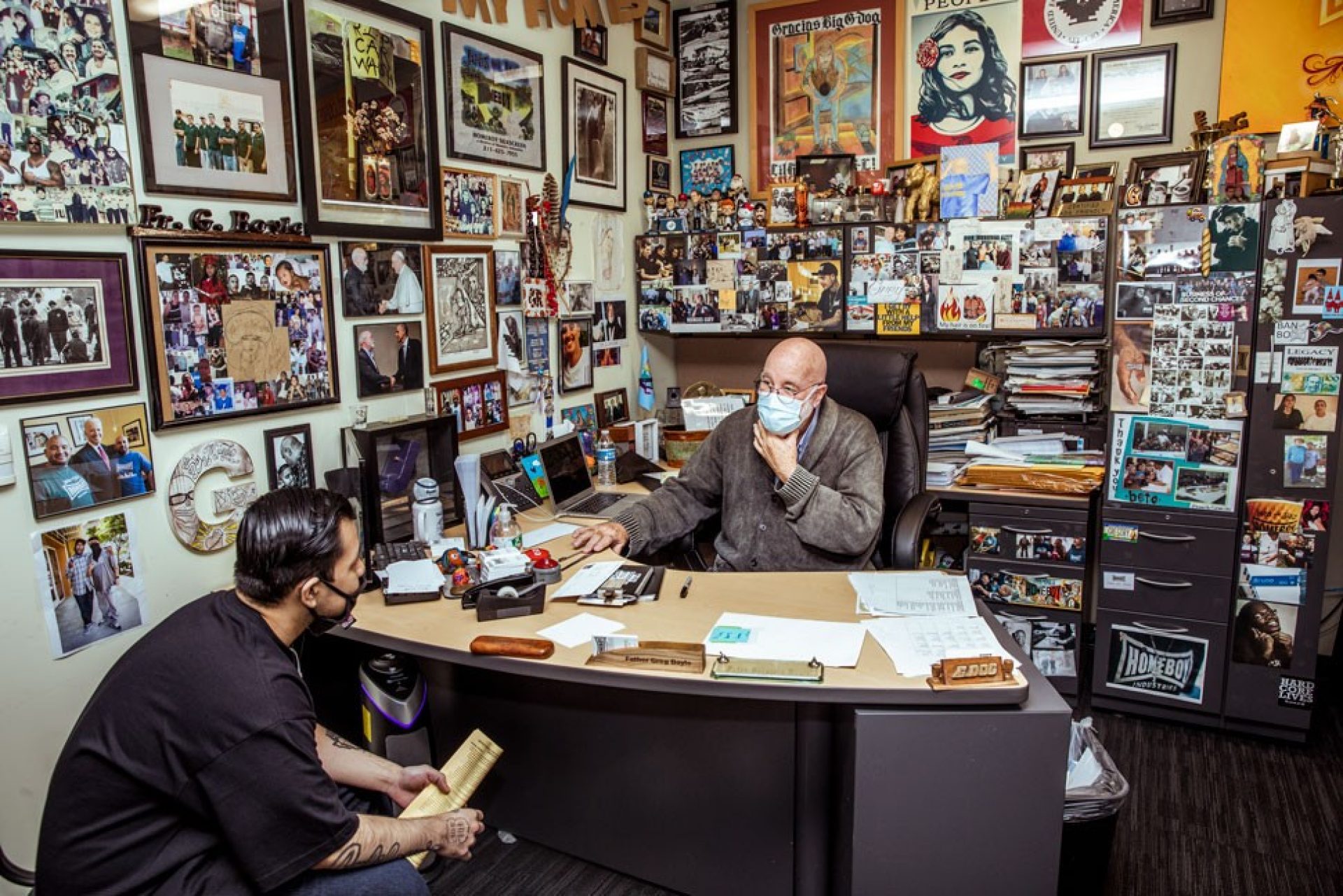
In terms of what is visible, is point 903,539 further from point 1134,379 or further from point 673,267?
point 673,267

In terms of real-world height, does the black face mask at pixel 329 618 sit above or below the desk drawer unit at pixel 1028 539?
above

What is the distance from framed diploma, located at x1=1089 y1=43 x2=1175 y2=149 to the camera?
320 centimetres

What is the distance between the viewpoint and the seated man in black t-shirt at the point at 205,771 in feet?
4.38

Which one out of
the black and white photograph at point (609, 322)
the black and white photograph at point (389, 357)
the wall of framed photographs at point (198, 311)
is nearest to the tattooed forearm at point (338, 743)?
the wall of framed photographs at point (198, 311)

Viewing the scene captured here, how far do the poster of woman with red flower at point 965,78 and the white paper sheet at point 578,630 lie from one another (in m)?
2.39

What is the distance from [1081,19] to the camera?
3.25 metres

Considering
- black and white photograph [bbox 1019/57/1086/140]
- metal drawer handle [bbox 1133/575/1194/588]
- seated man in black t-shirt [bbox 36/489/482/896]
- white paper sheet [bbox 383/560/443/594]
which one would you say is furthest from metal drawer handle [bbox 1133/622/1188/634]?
seated man in black t-shirt [bbox 36/489/482/896]

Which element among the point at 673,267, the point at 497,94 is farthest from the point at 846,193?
the point at 497,94

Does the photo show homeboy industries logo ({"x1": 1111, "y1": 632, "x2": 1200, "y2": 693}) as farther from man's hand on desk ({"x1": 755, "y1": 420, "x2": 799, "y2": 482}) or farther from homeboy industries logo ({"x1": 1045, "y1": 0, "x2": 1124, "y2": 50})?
homeboy industries logo ({"x1": 1045, "y1": 0, "x2": 1124, "y2": 50})

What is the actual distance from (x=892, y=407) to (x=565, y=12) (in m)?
1.78

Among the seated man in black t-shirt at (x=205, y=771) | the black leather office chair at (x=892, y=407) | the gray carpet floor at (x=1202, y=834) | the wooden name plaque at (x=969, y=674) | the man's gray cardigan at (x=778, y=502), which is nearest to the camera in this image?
the seated man in black t-shirt at (x=205, y=771)

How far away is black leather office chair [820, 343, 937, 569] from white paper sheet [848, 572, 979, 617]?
516 millimetres

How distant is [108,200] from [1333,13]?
3.54 metres

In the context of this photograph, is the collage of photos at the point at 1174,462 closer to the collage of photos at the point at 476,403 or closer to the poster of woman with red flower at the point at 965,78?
the poster of woman with red flower at the point at 965,78
